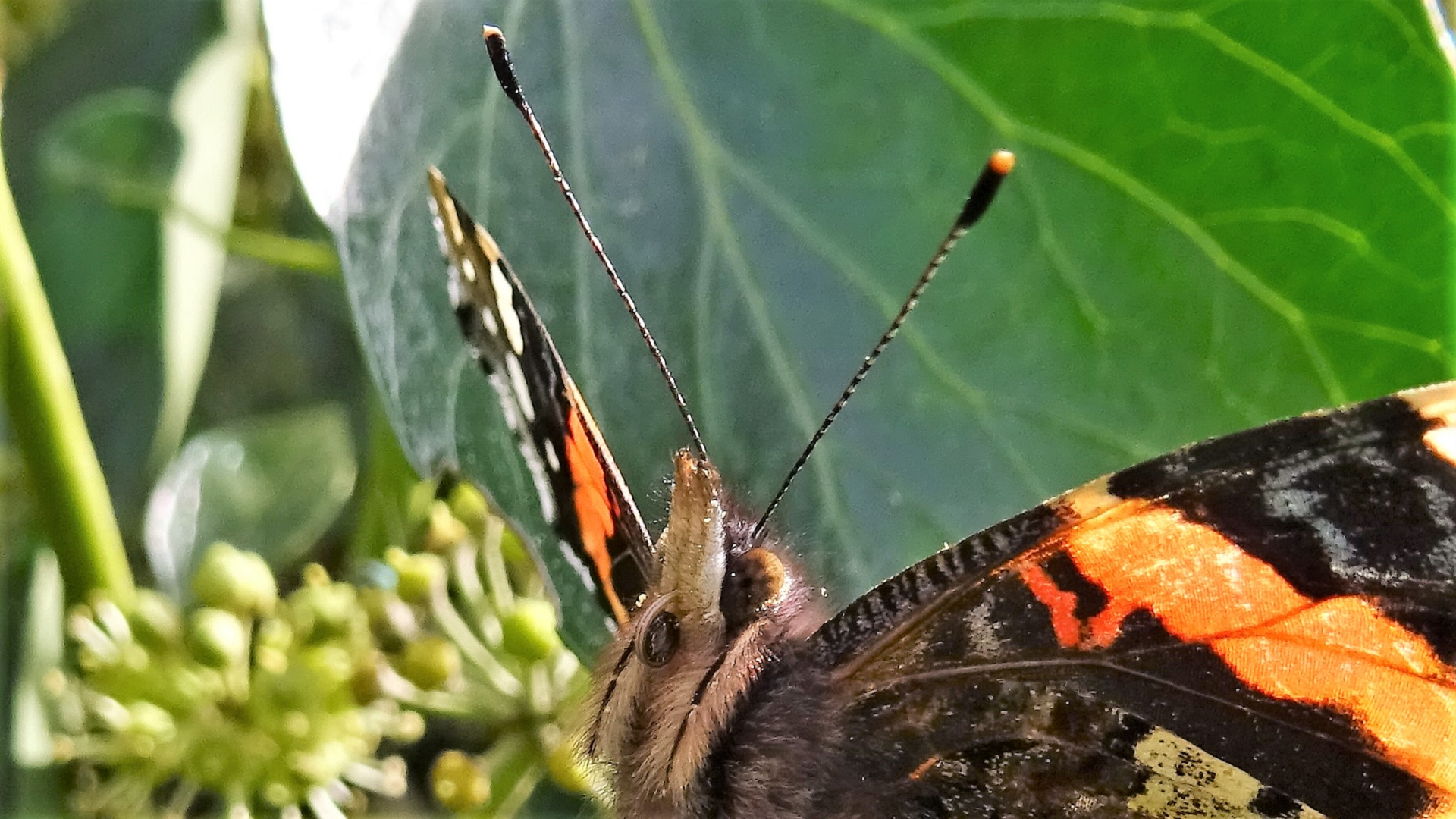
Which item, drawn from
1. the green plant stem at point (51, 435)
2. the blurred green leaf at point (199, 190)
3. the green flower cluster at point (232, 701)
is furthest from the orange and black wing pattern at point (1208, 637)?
the blurred green leaf at point (199, 190)

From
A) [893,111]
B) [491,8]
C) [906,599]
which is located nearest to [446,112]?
[491,8]

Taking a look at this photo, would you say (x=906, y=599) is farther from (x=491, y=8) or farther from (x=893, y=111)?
(x=491, y=8)

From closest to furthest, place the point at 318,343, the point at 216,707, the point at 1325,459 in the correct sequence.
→ 1. the point at 1325,459
2. the point at 216,707
3. the point at 318,343

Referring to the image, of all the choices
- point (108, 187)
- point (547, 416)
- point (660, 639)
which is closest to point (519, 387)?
point (547, 416)

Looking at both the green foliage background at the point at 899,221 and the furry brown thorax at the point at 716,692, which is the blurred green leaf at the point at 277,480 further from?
the furry brown thorax at the point at 716,692

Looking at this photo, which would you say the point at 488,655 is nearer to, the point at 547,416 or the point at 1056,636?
the point at 547,416

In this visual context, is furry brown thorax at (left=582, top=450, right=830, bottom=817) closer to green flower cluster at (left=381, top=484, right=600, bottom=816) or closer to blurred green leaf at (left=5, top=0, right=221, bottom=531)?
green flower cluster at (left=381, top=484, right=600, bottom=816)
